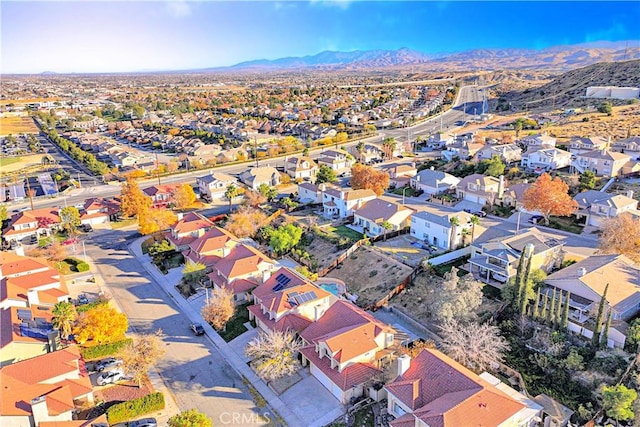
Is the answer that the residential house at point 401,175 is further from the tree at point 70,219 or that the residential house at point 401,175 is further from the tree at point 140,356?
the tree at point 140,356

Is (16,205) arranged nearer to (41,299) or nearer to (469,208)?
(41,299)

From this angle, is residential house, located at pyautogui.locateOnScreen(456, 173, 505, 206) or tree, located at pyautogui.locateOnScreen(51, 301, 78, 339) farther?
residential house, located at pyautogui.locateOnScreen(456, 173, 505, 206)

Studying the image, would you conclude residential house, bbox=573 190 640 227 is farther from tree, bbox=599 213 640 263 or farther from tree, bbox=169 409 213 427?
tree, bbox=169 409 213 427

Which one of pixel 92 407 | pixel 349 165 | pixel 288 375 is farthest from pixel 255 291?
pixel 349 165

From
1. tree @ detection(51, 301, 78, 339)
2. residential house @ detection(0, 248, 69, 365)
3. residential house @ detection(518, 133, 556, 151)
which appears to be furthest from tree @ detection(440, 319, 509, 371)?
residential house @ detection(518, 133, 556, 151)

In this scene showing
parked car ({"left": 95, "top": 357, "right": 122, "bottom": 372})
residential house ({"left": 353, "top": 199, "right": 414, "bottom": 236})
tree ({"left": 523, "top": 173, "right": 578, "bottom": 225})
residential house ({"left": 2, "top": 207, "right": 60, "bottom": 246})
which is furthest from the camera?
residential house ({"left": 2, "top": 207, "right": 60, "bottom": 246})
